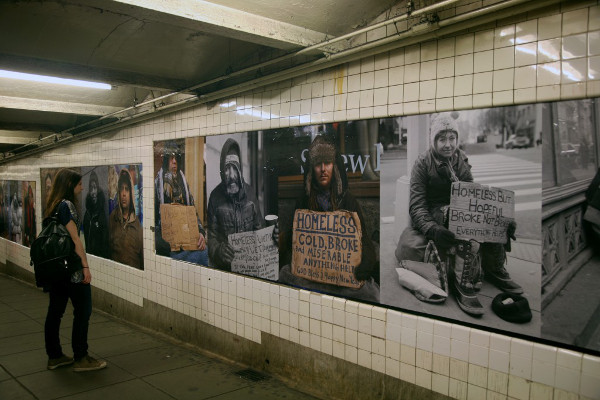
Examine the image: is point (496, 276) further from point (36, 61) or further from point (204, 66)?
point (36, 61)

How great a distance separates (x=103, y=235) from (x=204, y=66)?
4.43 metres

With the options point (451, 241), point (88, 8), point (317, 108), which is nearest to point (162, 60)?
point (88, 8)

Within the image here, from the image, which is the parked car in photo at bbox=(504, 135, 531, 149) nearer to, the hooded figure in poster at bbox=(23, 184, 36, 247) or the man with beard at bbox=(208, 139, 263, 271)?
the man with beard at bbox=(208, 139, 263, 271)

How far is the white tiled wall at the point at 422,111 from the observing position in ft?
8.82

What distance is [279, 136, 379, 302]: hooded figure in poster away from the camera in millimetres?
3797

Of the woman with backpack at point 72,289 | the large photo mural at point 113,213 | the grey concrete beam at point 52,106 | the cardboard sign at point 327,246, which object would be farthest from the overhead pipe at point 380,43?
the large photo mural at point 113,213

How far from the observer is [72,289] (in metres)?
4.72

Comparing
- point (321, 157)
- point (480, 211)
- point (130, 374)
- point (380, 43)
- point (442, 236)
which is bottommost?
point (130, 374)

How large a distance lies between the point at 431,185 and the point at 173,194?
3.88 m

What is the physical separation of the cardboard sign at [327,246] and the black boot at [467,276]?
89 centimetres

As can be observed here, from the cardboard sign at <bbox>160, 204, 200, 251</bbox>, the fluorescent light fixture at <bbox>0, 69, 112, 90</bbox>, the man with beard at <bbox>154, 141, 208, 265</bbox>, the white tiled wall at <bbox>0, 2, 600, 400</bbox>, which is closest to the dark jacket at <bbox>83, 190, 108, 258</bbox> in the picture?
the man with beard at <bbox>154, 141, 208, 265</bbox>

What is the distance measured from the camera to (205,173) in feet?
18.0

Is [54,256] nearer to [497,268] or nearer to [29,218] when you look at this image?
[497,268]

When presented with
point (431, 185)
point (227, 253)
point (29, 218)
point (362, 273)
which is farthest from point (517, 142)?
point (29, 218)
